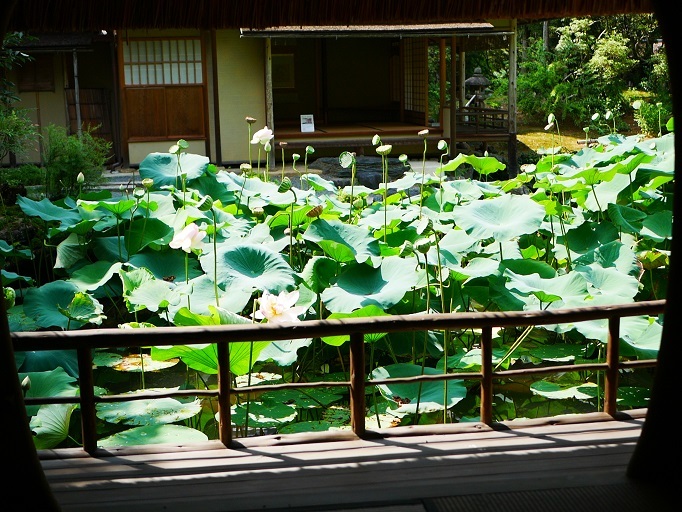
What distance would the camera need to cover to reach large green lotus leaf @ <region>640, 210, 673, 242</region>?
5574 mm

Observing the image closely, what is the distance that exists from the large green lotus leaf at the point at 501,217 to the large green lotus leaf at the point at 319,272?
832 mm

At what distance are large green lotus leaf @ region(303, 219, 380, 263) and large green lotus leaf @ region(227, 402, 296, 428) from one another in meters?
0.95

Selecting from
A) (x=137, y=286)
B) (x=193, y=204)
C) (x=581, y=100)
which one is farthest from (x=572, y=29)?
(x=137, y=286)

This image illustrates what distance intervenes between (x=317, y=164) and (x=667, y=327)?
10760 millimetres

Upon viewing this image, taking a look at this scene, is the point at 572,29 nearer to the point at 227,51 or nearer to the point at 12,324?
the point at 227,51

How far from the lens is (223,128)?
42.3ft

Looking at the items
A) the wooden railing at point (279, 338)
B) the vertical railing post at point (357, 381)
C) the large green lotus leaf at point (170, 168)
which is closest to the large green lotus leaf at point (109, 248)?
the large green lotus leaf at point (170, 168)

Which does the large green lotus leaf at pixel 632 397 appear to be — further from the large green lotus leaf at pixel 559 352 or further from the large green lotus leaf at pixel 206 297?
the large green lotus leaf at pixel 206 297

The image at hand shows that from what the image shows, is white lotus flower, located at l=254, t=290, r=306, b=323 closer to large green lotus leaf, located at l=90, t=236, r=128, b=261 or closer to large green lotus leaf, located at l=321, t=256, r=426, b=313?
large green lotus leaf, located at l=321, t=256, r=426, b=313

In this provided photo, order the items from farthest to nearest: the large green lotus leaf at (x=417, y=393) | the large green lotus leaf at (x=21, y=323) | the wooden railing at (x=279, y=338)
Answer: the large green lotus leaf at (x=21, y=323), the large green lotus leaf at (x=417, y=393), the wooden railing at (x=279, y=338)

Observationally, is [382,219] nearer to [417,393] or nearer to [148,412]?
[417,393]

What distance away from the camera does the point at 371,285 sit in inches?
196

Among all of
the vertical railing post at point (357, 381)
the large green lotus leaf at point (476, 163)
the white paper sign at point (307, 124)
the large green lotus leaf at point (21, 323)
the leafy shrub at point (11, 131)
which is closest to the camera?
the vertical railing post at point (357, 381)

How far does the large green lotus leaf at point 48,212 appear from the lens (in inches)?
243
